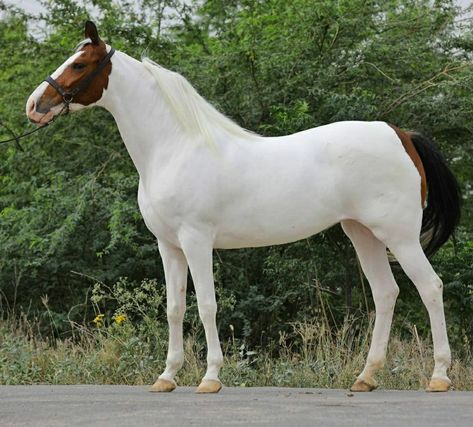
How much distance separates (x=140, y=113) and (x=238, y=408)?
2.29 m

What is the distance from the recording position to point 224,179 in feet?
20.7

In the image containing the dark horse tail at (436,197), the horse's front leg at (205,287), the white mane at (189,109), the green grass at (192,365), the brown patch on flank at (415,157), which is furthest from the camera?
the green grass at (192,365)

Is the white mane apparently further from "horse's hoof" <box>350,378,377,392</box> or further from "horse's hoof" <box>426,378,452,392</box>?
"horse's hoof" <box>426,378,452,392</box>

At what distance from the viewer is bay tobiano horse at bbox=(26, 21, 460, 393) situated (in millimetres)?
6266

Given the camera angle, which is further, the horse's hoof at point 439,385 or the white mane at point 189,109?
the white mane at point 189,109

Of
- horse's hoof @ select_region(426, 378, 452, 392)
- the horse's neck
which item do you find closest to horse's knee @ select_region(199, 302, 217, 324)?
the horse's neck

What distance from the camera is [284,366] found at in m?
8.02

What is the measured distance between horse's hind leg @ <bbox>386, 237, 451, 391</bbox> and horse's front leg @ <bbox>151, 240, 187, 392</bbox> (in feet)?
4.78

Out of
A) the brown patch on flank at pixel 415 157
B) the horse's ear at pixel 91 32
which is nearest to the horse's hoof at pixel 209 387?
the brown patch on flank at pixel 415 157

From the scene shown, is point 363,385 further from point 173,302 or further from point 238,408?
point 238,408

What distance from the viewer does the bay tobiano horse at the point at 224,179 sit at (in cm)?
627

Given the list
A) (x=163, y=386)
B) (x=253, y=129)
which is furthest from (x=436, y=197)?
(x=253, y=129)

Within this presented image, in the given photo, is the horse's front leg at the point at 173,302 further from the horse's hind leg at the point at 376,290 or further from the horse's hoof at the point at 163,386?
the horse's hind leg at the point at 376,290

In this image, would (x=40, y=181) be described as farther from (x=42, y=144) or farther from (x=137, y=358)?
(x=137, y=358)
